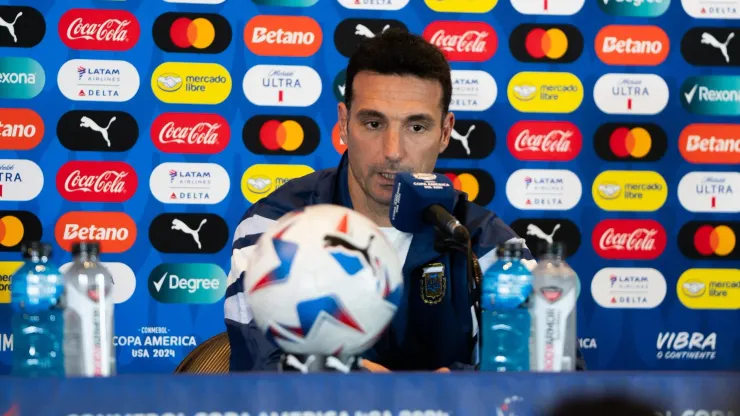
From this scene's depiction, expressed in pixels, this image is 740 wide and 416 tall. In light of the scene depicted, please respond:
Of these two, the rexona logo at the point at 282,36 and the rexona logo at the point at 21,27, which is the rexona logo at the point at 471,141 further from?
the rexona logo at the point at 21,27

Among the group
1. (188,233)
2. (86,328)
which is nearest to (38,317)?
(86,328)

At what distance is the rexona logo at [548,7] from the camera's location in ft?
11.3

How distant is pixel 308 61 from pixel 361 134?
48.4 inches

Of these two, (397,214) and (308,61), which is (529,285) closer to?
(397,214)

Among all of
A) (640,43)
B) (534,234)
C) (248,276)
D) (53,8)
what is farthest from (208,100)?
(248,276)

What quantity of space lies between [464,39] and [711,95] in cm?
96

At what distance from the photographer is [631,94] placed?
11.4 feet

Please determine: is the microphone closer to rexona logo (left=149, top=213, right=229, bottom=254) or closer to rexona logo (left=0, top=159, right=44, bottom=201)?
rexona logo (left=149, top=213, right=229, bottom=254)

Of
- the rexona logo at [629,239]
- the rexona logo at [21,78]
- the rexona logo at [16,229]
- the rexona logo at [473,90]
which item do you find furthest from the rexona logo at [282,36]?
the rexona logo at [629,239]

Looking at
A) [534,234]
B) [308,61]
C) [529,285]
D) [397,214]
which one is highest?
[308,61]

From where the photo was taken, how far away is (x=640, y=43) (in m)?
3.50

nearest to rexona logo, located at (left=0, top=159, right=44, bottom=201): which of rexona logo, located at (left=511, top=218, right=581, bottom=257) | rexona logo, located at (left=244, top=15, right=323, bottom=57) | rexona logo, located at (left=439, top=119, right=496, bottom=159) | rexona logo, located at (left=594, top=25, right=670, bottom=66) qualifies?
rexona logo, located at (left=244, top=15, right=323, bottom=57)

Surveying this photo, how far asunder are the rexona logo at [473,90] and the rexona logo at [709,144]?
744mm

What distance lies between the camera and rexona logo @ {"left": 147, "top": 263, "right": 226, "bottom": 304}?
131 inches
